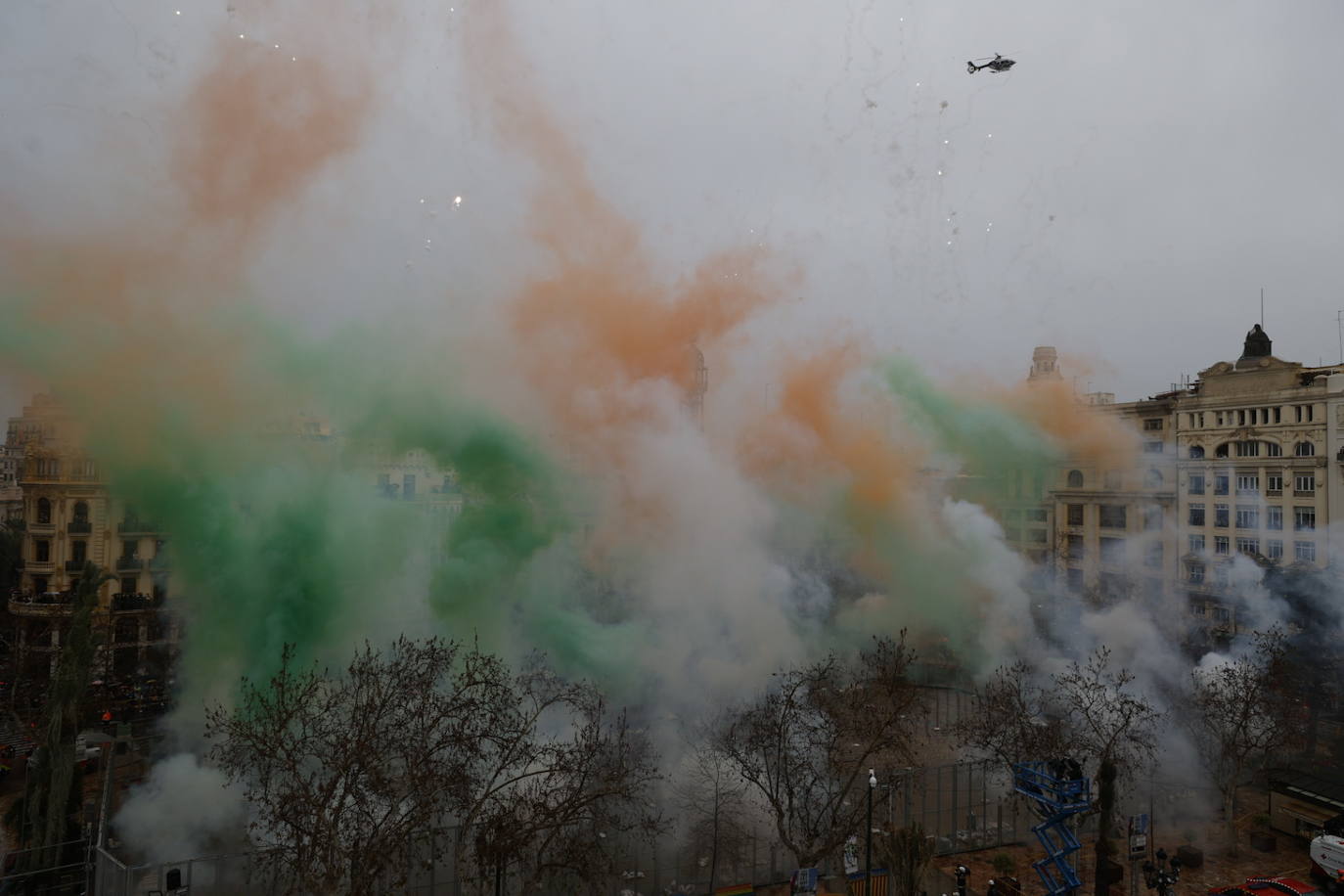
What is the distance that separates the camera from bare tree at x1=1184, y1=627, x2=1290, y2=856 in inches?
891

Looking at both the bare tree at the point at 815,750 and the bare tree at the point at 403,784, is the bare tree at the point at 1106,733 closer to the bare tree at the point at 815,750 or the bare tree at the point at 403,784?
the bare tree at the point at 815,750

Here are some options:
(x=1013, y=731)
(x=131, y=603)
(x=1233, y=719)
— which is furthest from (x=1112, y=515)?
(x=131, y=603)

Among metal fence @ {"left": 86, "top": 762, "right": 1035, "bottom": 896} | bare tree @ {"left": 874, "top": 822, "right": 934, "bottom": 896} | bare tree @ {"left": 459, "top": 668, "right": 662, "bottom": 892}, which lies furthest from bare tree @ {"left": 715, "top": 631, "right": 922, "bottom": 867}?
bare tree @ {"left": 459, "top": 668, "right": 662, "bottom": 892}

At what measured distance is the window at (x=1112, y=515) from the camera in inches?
1788

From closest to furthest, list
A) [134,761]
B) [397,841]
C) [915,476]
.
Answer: [397,841], [134,761], [915,476]

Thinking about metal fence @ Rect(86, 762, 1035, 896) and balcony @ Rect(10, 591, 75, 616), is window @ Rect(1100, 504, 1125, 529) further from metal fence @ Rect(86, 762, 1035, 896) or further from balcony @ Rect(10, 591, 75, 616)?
balcony @ Rect(10, 591, 75, 616)

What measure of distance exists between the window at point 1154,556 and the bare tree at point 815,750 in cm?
2431

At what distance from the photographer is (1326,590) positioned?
105 feet

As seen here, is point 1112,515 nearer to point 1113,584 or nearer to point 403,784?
point 1113,584

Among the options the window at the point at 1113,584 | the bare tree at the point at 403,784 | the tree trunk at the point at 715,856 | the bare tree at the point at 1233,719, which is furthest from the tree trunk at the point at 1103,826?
the window at the point at 1113,584

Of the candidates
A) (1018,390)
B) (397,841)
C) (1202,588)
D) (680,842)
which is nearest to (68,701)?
(397,841)

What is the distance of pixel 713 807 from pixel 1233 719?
1537 centimetres

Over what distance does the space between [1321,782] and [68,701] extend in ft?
112

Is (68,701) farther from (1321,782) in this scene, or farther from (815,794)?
(1321,782)
